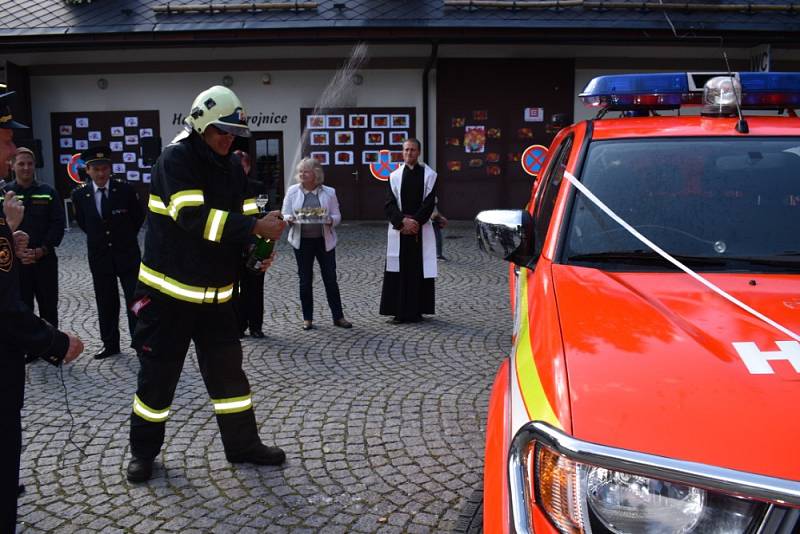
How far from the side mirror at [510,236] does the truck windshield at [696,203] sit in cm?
19

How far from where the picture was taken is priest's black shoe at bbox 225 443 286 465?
3.98 m

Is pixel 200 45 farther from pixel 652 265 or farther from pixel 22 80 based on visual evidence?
pixel 652 265

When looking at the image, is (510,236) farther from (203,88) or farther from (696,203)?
(203,88)

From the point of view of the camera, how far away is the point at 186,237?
3.66m

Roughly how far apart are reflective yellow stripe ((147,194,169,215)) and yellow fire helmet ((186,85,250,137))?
0.43 metres

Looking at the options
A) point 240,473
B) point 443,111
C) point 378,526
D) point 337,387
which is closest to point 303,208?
point 337,387

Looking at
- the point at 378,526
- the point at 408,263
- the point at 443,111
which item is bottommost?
the point at 378,526

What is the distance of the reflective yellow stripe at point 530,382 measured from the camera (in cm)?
179

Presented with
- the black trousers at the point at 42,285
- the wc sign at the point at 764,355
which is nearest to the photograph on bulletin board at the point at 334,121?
the black trousers at the point at 42,285

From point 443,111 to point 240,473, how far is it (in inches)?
526

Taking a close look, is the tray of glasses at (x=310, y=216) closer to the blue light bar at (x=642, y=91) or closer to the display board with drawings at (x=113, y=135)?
the blue light bar at (x=642, y=91)

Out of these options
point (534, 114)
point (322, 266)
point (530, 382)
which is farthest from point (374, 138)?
point (530, 382)

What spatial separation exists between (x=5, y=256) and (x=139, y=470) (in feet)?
5.46

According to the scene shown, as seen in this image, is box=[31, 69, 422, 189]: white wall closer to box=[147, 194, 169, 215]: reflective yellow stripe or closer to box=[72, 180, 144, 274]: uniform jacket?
box=[72, 180, 144, 274]: uniform jacket
